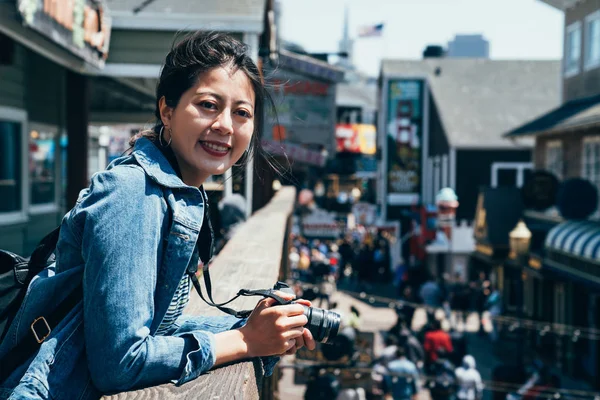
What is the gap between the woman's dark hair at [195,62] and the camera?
1912mm

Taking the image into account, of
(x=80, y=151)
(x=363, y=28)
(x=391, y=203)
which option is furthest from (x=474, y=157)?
(x=80, y=151)

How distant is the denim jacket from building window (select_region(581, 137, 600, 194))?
16.9 meters

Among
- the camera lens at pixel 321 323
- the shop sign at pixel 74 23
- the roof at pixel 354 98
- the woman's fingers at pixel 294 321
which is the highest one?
the roof at pixel 354 98

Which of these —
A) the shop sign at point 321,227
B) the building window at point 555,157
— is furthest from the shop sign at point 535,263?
the shop sign at point 321,227

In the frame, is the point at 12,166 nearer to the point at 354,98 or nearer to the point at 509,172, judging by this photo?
the point at 509,172

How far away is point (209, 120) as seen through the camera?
1928 mm

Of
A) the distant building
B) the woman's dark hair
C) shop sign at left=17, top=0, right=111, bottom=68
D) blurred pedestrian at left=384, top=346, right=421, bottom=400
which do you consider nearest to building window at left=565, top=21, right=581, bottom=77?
blurred pedestrian at left=384, top=346, right=421, bottom=400

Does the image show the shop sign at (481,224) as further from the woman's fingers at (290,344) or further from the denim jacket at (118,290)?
the denim jacket at (118,290)

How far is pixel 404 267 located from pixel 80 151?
15.4 meters

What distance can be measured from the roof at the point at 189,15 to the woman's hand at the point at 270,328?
803 cm

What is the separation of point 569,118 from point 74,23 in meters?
13.0

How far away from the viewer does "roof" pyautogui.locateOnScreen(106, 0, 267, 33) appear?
9.70m

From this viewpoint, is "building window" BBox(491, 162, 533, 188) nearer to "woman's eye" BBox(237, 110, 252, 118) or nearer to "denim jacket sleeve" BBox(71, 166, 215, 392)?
"woman's eye" BBox(237, 110, 252, 118)

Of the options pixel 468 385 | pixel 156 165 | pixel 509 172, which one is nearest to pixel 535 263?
A: pixel 468 385
